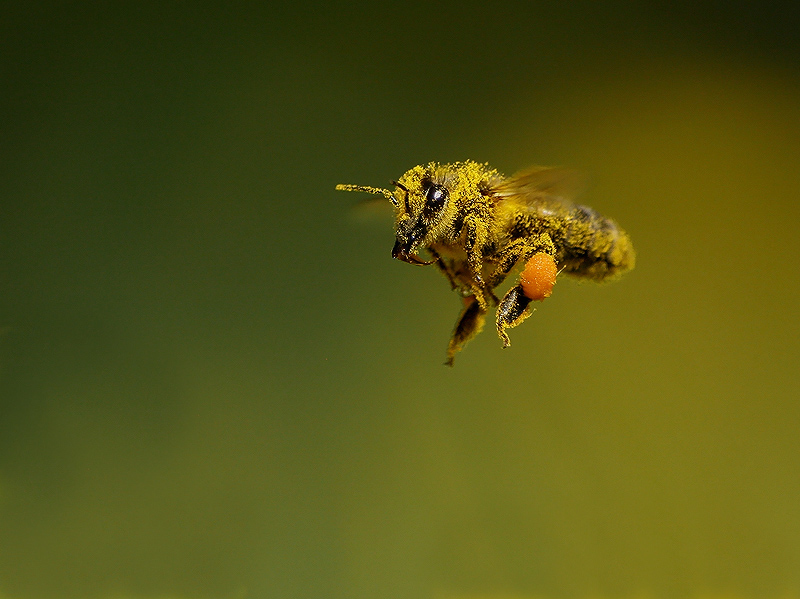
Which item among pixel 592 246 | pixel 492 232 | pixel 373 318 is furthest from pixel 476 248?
pixel 373 318

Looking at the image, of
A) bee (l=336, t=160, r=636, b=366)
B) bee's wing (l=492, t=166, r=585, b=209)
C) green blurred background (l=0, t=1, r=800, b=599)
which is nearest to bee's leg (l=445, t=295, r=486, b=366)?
bee (l=336, t=160, r=636, b=366)

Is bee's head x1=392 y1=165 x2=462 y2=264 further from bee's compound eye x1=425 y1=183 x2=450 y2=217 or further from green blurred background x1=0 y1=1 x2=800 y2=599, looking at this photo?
green blurred background x1=0 y1=1 x2=800 y2=599

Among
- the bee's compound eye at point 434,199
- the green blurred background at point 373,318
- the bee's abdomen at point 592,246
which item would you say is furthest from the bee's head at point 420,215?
the green blurred background at point 373,318

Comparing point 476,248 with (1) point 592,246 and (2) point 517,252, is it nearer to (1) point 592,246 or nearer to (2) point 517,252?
(2) point 517,252

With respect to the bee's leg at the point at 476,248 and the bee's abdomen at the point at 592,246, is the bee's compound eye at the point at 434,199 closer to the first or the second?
the bee's leg at the point at 476,248

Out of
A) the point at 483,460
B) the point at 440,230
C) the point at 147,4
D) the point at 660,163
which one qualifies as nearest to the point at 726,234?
the point at 660,163

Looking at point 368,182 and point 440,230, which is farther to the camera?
point 368,182

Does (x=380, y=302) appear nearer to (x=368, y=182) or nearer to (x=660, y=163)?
(x=368, y=182)

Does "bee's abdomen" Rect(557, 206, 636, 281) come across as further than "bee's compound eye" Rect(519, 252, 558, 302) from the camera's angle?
Yes
